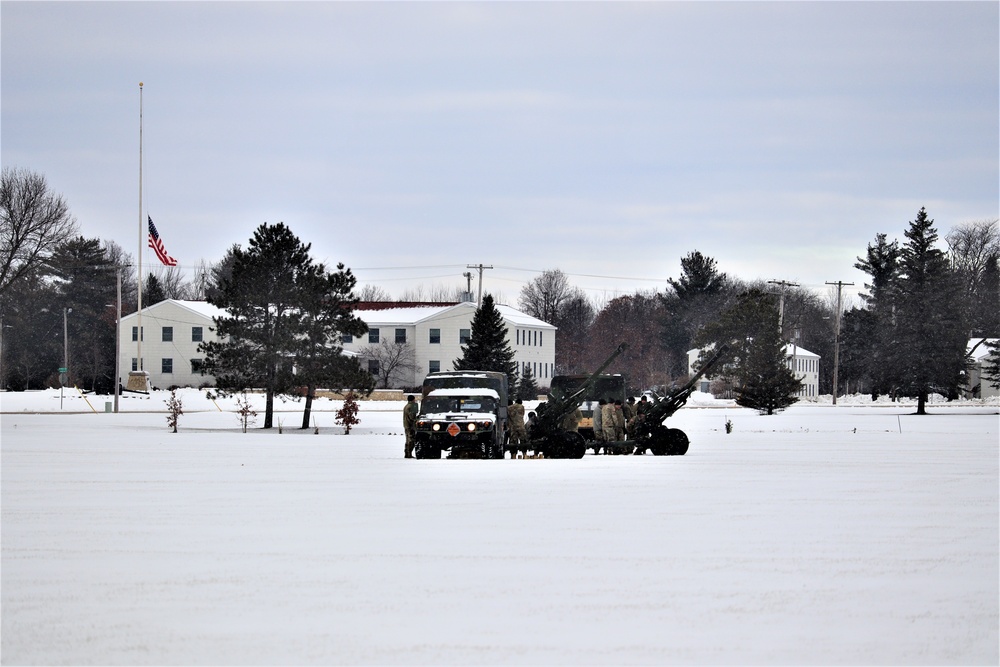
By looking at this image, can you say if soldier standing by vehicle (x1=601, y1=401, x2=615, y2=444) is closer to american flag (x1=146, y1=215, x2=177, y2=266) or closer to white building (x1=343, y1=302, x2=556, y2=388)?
american flag (x1=146, y1=215, x2=177, y2=266)

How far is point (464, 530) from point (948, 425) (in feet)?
156

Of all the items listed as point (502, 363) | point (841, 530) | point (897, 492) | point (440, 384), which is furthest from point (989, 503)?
point (502, 363)

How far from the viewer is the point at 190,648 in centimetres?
969

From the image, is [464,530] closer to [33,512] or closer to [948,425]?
[33,512]

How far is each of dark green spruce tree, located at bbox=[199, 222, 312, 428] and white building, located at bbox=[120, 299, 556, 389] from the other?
41.4 m

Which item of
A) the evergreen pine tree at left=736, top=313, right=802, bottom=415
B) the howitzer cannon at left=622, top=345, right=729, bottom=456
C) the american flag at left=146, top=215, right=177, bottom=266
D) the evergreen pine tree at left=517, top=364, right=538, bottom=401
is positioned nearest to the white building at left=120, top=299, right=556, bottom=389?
the evergreen pine tree at left=517, top=364, right=538, bottom=401

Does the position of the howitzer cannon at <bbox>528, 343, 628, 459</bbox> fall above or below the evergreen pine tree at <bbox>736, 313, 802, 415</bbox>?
below

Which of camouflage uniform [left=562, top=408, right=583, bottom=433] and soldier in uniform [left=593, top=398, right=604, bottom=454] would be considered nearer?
camouflage uniform [left=562, top=408, right=583, bottom=433]

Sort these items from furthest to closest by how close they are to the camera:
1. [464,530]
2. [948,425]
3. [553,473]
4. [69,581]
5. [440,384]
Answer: [948,425]
[440,384]
[553,473]
[464,530]
[69,581]

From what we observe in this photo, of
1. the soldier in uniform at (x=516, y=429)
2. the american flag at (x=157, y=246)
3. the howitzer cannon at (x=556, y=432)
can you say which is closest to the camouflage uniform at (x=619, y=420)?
the howitzer cannon at (x=556, y=432)

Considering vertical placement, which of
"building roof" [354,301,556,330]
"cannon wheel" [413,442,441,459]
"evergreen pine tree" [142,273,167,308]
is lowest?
"cannon wheel" [413,442,441,459]

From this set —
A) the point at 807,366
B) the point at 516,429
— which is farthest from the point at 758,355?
the point at 807,366

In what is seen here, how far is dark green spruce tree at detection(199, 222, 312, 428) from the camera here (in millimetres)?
50906

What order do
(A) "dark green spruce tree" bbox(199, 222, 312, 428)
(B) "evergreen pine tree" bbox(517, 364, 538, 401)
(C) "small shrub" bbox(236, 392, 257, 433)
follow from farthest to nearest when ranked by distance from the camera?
(B) "evergreen pine tree" bbox(517, 364, 538, 401) → (A) "dark green spruce tree" bbox(199, 222, 312, 428) → (C) "small shrub" bbox(236, 392, 257, 433)
